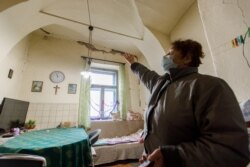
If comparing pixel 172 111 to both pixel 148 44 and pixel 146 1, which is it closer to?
pixel 146 1

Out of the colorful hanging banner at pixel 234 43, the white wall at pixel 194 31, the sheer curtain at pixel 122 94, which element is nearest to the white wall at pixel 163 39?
the white wall at pixel 194 31

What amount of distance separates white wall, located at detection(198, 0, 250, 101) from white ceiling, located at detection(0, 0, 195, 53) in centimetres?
108

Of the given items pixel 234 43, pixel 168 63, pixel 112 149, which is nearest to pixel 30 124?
pixel 112 149

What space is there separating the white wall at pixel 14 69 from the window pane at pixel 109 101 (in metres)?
2.08

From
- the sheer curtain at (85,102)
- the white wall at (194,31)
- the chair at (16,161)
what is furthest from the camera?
the sheer curtain at (85,102)

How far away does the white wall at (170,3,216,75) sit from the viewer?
6.65ft

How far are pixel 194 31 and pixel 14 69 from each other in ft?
11.6

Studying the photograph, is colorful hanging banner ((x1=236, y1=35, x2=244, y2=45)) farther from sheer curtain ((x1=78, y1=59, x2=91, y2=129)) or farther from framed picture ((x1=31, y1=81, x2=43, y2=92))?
framed picture ((x1=31, y1=81, x2=43, y2=92))

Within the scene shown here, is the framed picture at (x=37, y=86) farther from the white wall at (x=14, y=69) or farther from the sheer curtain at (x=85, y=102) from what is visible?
the sheer curtain at (x=85, y=102)

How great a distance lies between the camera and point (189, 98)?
1.90 ft

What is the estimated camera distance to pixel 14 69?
275 centimetres

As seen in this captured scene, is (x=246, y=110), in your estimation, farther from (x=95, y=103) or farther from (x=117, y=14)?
(x=95, y=103)

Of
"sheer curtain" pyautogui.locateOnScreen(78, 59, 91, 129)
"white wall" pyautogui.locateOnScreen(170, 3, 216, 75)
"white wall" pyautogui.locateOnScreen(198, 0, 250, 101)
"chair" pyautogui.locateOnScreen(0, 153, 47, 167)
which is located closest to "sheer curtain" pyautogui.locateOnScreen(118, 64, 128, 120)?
"sheer curtain" pyautogui.locateOnScreen(78, 59, 91, 129)

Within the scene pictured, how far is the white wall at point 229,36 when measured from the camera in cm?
116
